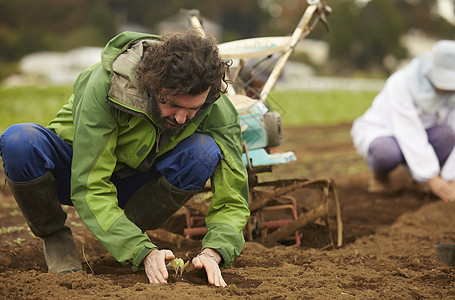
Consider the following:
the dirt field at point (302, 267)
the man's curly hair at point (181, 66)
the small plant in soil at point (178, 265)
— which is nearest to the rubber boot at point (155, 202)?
the dirt field at point (302, 267)

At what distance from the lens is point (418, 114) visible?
5254mm

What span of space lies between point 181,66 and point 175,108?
0.20m

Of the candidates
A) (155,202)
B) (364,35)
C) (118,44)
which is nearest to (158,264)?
(155,202)

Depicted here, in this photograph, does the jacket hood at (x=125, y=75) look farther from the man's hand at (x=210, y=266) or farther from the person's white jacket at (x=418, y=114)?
the person's white jacket at (x=418, y=114)

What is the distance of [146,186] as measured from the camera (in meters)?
2.92

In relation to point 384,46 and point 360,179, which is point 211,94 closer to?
point 360,179

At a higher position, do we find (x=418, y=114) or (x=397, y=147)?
(x=418, y=114)

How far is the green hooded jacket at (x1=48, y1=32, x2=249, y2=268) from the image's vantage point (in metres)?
2.37

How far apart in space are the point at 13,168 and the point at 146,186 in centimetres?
65

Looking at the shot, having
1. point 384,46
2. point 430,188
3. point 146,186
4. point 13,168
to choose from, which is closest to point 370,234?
point 430,188

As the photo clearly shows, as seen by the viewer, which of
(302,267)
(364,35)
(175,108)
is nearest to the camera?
(175,108)

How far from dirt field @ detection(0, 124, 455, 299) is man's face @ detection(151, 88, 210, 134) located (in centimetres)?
68

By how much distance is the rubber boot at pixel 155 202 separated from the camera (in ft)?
9.34

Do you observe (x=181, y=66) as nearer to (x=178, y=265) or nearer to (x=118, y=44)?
(x=118, y=44)
